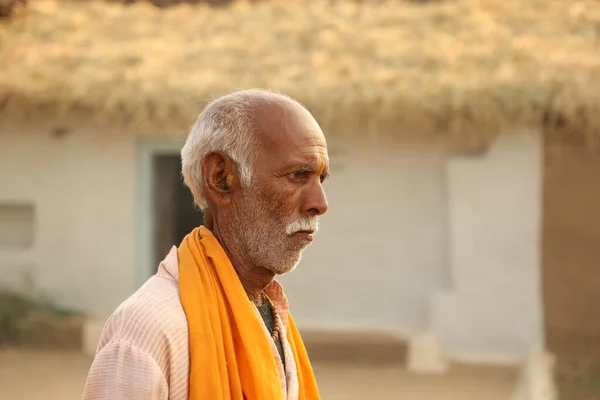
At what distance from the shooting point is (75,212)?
10.2 metres

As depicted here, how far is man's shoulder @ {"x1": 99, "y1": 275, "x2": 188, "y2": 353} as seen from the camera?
1923mm

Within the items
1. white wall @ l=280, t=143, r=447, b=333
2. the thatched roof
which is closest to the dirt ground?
white wall @ l=280, t=143, r=447, b=333

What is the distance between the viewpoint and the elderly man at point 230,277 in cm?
192

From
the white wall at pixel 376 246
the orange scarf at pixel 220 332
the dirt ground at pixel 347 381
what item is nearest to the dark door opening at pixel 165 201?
the white wall at pixel 376 246

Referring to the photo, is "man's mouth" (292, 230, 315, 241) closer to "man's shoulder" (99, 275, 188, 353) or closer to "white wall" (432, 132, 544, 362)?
"man's shoulder" (99, 275, 188, 353)

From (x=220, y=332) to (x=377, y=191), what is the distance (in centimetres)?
773

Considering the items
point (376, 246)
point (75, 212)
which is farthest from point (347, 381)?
point (75, 212)

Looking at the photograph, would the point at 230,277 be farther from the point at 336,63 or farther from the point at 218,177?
the point at 336,63

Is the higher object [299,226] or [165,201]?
[165,201]

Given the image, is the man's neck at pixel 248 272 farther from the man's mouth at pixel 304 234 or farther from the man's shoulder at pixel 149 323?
the man's shoulder at pixel 149 323

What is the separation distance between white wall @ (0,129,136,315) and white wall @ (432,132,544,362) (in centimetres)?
323

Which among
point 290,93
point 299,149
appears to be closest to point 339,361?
point 290,93

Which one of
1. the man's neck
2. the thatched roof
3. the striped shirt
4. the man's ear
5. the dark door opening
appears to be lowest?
the striped shirt

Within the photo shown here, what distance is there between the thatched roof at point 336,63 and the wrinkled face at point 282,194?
6.90 metres
